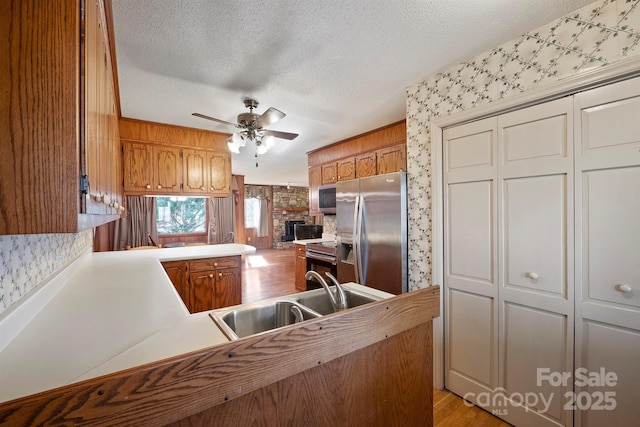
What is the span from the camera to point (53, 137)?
52cm

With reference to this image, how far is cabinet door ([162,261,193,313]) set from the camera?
2496 millimetres

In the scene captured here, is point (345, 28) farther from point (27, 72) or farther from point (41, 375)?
point (41, 375)

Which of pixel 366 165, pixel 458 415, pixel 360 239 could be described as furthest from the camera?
pixel 366 165

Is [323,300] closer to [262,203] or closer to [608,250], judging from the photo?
[608,250]

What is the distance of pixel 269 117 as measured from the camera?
213 cm

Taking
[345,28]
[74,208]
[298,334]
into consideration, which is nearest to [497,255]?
[298,334]

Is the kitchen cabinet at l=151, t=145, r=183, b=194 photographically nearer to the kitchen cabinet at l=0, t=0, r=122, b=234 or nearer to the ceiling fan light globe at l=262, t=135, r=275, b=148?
the ceiling fan light globe at l=262, t=135, r=275, b=148

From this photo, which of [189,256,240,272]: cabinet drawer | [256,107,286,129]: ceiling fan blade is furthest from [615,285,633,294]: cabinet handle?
[189,256,240,272]: cabinet drawer

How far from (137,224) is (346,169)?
544 centimetres

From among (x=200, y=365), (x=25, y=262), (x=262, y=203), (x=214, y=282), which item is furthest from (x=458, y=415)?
(x=262, y=203)

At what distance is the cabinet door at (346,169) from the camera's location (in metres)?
3.61

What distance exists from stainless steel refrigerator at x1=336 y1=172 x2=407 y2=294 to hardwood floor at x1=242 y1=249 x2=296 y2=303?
71.4 inches

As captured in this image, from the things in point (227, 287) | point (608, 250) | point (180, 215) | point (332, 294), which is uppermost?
point (180, 215)

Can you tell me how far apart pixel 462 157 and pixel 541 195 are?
0.53m
